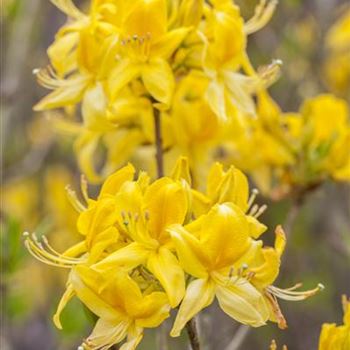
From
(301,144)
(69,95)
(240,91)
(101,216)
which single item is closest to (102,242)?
(101,216)

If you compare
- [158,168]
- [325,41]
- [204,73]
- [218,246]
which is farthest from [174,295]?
[325,41]

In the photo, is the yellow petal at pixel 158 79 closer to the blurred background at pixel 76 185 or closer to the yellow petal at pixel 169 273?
the yellow petal at pixel 169 273

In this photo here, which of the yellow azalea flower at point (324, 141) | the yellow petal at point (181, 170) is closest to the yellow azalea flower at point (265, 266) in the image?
the yellow petal at point (181, 170)

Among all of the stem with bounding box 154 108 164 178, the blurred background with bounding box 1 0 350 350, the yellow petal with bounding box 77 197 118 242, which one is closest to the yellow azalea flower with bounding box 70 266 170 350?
the yellow petal with bounding box 77 197 118 242

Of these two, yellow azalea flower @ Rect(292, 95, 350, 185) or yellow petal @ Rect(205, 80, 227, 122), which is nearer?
yellow petal @ Rect(205, 80, 227, 122)

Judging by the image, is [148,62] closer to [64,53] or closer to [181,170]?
[64,53]

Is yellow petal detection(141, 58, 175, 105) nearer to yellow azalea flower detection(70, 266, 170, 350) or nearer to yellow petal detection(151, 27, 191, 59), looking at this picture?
yellow petal detection(151, 27, 191, 59)
